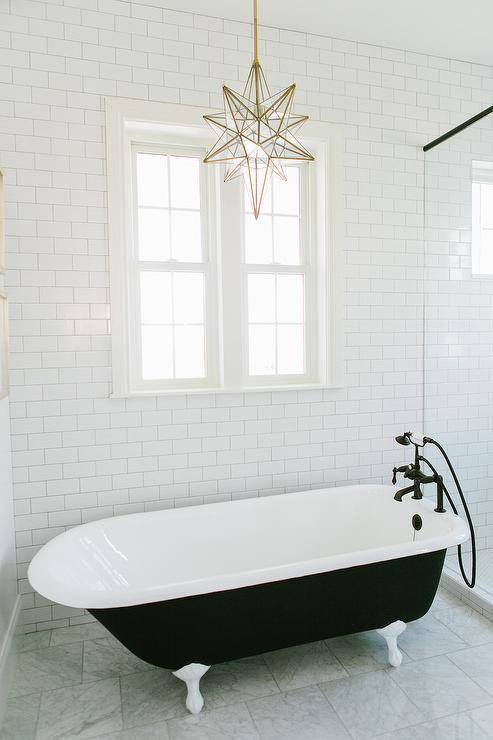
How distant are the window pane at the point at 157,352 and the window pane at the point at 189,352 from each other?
0.13ft

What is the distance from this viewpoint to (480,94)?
10.8 ft

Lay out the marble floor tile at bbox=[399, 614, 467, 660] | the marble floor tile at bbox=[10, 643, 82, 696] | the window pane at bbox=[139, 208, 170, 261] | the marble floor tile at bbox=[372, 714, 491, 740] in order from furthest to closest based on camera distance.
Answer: the window pane at bbox=[139, 208, 170, 261]
the marble floor tile at bbox=[399, 614, 467, 660]
the marble floor tile at bbox=[10, 643, 82, 696]
the marble floor tile at bbox=[372, 714, 491, 740]

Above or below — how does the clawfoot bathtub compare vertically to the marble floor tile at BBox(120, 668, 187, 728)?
above

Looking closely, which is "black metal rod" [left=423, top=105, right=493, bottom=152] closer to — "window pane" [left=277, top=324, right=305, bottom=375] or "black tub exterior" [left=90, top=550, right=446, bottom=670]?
"window pane" [left=277, top=324, right=305, bottom=375]

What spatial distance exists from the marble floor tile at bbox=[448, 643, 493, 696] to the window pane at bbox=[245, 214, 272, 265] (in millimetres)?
2288

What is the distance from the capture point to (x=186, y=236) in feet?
9.66

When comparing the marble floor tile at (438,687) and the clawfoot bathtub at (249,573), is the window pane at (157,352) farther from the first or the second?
the marble floor tile at (438,687)

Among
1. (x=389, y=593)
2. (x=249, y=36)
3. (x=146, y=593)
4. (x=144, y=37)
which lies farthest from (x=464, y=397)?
(x=144, y=37)

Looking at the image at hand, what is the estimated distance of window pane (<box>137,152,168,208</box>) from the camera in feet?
9.37

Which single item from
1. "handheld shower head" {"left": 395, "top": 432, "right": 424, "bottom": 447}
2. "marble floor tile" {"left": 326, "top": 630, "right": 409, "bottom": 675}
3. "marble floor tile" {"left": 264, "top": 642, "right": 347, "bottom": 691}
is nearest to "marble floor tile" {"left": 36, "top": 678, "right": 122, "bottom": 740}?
"marble floor tile" {"left": 264, "top": 642, "right": 347, "bottom": 691}

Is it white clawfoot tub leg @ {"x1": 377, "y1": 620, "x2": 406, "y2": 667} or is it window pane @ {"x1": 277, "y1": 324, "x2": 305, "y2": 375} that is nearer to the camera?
white clawfoot tub leg @ {"x1": 377, "y1": 620, "x2": 406, "y2": 667}

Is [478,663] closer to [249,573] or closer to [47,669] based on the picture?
[249,573]

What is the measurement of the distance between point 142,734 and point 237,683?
1.46ft

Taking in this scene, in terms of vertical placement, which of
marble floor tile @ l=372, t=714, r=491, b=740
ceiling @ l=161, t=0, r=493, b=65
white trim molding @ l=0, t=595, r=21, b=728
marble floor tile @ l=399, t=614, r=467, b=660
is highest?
ceiling @ l=161, t=0, r=493, b=65
